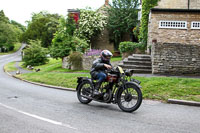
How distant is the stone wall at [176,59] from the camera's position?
512 inches

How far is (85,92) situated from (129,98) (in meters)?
1.88

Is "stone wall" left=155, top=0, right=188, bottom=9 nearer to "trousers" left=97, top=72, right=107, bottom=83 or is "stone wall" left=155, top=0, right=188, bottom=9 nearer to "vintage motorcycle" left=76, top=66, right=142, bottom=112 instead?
"vintage motorcycle" left=76, top=66, right=142, bottom=112

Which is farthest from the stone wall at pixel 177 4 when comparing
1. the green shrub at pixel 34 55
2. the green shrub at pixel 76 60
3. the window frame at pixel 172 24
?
the green shrub at pixel 34 55

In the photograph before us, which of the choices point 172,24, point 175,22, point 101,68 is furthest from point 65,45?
point 101,68

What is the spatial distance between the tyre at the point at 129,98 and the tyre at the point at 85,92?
1322 mm

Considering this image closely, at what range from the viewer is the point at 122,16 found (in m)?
29.8

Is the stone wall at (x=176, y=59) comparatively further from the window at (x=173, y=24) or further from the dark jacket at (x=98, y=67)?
the dark jacket at (x=98, y=67)

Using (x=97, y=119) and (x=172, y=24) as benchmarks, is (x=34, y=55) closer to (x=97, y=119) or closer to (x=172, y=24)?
(x=172, y=24)

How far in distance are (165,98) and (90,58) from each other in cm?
1395

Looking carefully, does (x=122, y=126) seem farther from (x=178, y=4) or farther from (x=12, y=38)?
(x=12, y=38)

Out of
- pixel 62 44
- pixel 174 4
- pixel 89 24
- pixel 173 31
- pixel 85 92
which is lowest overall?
pixel 85 92

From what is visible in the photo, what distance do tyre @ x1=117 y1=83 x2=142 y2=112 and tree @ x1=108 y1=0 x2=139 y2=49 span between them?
24208 millimetres

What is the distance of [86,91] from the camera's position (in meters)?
7.45

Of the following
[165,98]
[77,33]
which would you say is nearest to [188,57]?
[165,98]
